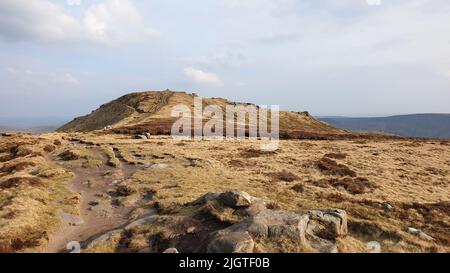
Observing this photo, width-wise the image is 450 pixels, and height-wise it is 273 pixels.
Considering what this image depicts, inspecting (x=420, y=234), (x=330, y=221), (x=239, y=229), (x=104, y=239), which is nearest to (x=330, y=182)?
(x=420, y=234)

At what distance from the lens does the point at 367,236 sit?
21625mm

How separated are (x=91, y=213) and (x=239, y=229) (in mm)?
12677

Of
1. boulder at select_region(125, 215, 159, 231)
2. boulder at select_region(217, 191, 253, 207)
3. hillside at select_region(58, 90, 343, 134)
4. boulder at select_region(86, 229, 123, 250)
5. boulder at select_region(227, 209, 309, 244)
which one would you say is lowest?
boulder at select_region(86, 229, 123, 250)

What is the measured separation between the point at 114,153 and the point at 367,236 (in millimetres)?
35291

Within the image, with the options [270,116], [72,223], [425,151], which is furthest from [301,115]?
[72,223]

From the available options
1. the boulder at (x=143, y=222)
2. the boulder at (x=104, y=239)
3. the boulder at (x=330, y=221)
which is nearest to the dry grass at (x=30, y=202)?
the boulder at (x=104, y=239)

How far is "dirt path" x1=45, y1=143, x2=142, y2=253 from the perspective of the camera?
2155 cm

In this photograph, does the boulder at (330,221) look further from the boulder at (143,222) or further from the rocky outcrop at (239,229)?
the boulder at (143,222)

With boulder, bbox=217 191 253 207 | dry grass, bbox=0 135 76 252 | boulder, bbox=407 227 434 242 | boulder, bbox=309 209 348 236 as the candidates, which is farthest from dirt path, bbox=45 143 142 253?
boulder, bbox=407 227 434 242

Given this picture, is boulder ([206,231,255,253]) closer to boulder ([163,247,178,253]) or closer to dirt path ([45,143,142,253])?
boulder ([163,247,178,253])

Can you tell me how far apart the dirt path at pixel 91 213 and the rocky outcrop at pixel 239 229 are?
98.6 inches

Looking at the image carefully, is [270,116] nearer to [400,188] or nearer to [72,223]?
[400,188]

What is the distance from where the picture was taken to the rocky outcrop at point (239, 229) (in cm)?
1719

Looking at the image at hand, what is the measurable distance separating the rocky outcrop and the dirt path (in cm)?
250
